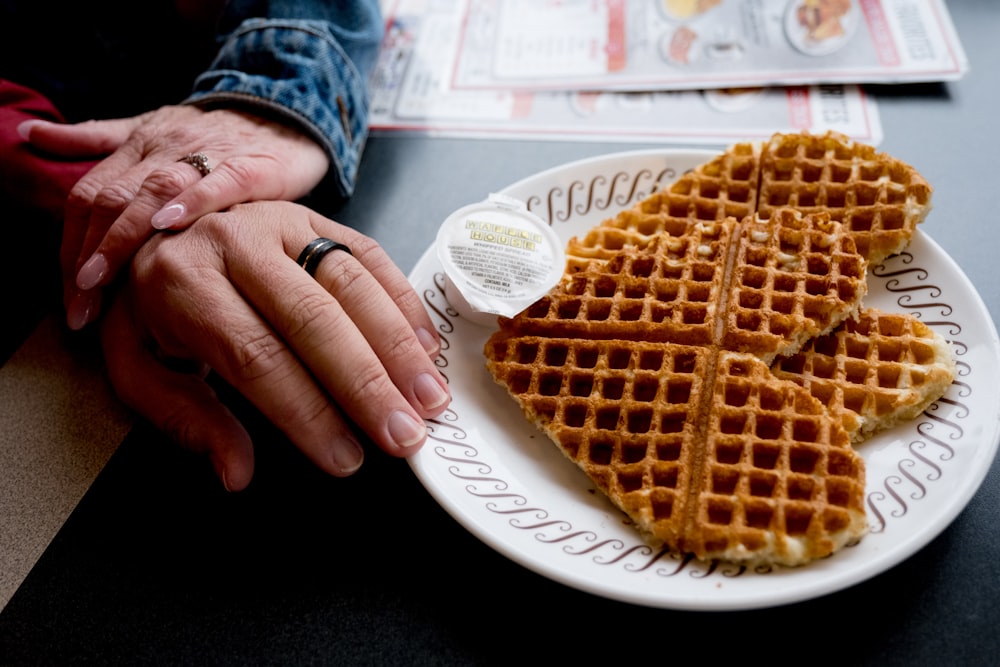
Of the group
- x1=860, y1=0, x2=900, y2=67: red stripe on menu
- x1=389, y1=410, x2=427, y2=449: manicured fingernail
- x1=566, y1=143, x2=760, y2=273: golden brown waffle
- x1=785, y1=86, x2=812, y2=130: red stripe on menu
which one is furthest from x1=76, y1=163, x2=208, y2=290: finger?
x1=860, y1=0, x2=900, y2=67: red stripe on menu

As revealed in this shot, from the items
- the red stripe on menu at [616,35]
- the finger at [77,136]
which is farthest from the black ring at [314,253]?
the red stripe on menu at [616,35]

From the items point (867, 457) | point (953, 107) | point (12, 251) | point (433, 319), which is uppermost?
point (953, 107)

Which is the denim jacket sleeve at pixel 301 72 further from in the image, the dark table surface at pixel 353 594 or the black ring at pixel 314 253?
the dark table surface at pixel 353 594

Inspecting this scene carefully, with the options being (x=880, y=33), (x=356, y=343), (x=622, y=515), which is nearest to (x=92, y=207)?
(x=356, y=343)

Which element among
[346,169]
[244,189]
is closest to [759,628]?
Answer: [244,189]

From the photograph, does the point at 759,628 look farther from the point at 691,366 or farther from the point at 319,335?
the point at 319,335
